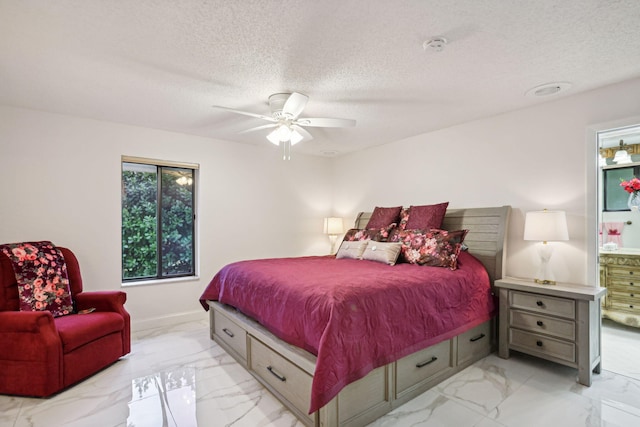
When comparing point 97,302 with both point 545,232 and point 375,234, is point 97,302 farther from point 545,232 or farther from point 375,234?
point 545,232

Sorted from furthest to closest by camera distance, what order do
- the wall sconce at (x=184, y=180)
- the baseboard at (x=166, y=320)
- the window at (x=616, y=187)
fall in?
the wall sconce at (x=184, y=180) < the window at (x=616, y=187) < the baseboard at (x=166, y=320)

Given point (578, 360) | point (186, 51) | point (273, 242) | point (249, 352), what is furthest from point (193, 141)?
point (578, 360)

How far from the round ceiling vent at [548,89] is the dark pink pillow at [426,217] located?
1.31m

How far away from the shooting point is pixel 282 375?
2.18m

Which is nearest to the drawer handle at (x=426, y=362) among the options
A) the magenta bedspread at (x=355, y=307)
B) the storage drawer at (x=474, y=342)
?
the magenta bedspread at (x=355, y=307)

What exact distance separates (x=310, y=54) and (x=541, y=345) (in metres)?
2.96

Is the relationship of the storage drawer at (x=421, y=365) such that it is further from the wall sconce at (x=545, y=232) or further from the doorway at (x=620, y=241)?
the doorway at (x=620, y=241)

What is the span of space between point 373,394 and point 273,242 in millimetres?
3078

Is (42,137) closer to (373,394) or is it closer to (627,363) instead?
(373,394)

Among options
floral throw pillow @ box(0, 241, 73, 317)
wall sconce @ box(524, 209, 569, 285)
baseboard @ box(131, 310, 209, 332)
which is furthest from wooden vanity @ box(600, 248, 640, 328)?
floral throw pillow @ box(0, 241, 73, 317)

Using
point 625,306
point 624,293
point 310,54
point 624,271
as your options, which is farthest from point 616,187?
point 310,54

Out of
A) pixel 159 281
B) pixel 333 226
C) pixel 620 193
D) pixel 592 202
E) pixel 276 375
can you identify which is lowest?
pixel 276 375

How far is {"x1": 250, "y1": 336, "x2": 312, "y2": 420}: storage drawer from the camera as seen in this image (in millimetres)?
1970

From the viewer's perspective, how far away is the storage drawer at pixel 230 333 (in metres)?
2.71
